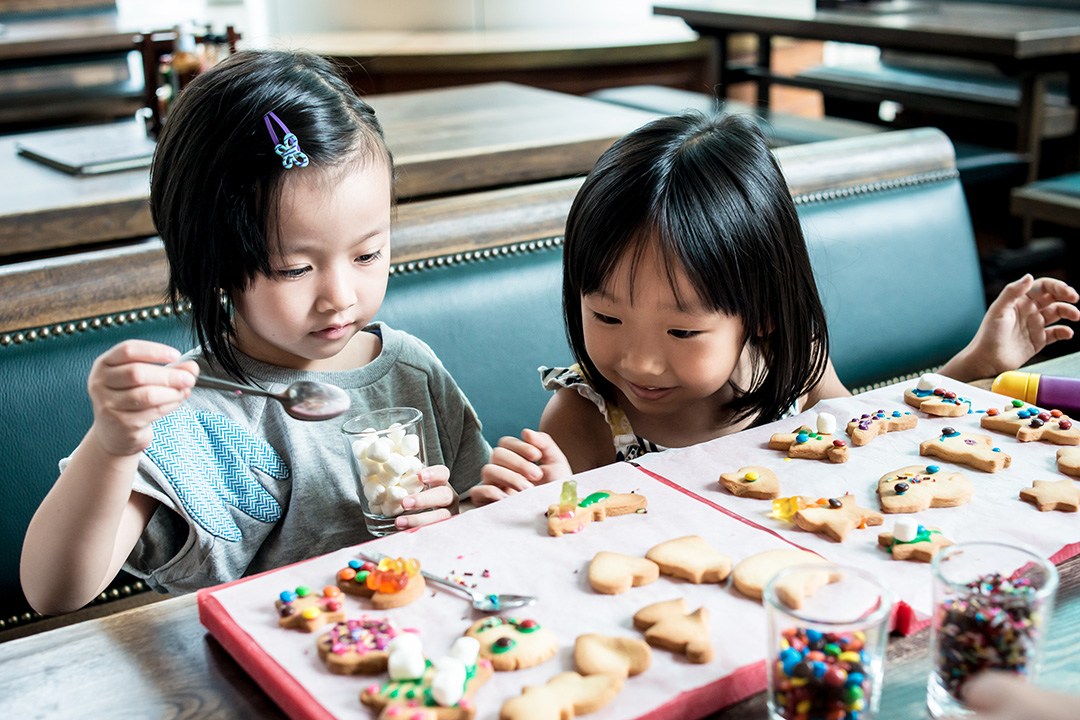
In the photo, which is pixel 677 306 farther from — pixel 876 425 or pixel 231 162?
pixel 231 162

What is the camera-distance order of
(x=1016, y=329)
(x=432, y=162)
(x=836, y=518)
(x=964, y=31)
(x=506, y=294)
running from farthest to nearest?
1. (x=964, y=31)
2. (x=432, y=162)
3. (x=506, y=294)
4. (x=1016, y=329)
5. (x=836, y=518)

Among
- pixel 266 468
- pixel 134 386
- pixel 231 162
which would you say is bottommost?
pixel 266 468

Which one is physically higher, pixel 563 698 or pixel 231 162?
pixel 231 162

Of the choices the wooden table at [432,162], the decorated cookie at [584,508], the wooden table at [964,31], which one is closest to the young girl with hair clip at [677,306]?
the decorated cookie at [584,508]

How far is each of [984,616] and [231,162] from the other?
79 centimetres

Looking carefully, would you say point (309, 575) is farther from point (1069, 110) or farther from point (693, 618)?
point (1069, 110)

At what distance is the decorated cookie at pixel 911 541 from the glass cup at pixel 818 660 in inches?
6.7

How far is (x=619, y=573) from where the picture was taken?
2.52 ft

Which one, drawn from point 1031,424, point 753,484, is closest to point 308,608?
point 753,484

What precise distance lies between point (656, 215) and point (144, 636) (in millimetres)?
659

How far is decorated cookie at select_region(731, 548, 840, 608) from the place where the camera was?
75 centimetres

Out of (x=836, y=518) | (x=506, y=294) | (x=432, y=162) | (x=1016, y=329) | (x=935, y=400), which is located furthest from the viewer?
(x=432, y=162)

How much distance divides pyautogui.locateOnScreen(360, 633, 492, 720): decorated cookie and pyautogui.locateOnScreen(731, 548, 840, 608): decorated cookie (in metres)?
0.20

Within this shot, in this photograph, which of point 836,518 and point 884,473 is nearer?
point 836,518
